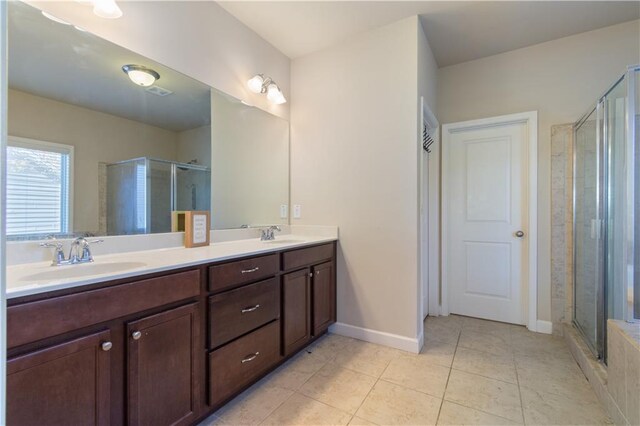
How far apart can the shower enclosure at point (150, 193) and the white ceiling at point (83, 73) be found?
28 centimetres

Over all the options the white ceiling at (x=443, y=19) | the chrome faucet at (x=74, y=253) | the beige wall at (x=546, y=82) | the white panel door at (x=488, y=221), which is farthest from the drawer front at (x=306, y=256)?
the beige wall at (x=546, y=82)

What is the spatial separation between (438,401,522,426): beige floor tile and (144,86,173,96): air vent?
243 cm

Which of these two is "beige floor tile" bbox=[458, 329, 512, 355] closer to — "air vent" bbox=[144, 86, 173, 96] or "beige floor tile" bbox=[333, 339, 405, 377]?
"beige floor tile" bbox=[333, 339, 405, 377]

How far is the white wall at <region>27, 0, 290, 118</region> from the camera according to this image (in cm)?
149

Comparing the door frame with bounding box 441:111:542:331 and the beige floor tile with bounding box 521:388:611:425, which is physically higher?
the door frame with bounding box 441:111:542:331

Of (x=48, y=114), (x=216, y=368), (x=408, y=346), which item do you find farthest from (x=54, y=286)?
(x=408, y=346)

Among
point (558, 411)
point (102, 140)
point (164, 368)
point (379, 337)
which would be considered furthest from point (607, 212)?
point (102, 140)

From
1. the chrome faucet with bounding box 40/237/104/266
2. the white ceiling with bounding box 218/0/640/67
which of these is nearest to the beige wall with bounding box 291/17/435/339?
the white ceiling with bounding box 218/0/640/67

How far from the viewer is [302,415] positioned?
4.99 ft

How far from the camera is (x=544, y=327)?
101 inches

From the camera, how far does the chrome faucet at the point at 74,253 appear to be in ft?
4.24

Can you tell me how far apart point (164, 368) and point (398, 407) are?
122 cm

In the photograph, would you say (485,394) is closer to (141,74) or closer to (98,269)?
(98,269)

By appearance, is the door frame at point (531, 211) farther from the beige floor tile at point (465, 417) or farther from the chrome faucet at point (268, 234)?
the chrome faucet at point (268, 234)
